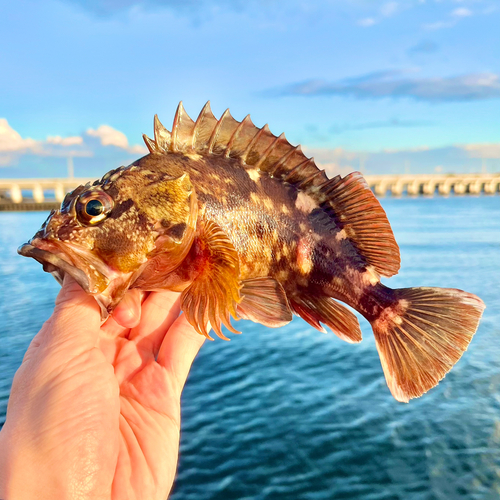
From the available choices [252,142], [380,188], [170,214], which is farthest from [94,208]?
[380,188]

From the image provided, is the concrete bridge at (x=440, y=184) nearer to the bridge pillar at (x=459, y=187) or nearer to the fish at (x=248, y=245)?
the bridge pillar at (x=459, y=187)

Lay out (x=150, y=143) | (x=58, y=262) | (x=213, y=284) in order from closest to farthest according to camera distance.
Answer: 1. (x=58, y=262)
2. (x=213, y=284)
3. (x=150, y=143)

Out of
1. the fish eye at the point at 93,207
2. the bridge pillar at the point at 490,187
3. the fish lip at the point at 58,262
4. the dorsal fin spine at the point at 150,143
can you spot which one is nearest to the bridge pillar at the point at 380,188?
the bridge pillar at the point at 490,187

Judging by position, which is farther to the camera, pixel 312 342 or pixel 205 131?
pixel 312 342

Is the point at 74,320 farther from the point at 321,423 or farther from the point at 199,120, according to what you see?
the point at 321,423

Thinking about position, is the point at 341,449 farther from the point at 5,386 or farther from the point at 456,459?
the point at 5,386

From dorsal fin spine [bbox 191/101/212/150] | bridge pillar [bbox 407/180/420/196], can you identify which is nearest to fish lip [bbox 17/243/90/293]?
dorsal fin spine [bbox 191/101/212/150]

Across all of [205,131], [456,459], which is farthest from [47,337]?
[456,459]
